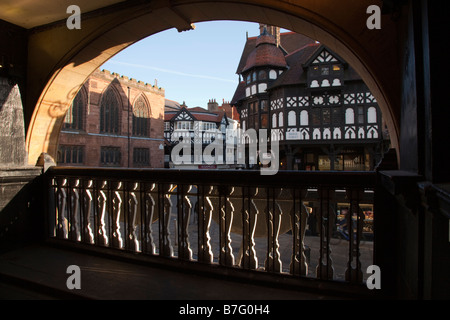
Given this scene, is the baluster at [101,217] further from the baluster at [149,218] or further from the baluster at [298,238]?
the baluster at [298,238]

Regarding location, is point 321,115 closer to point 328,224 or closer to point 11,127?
point 328,224

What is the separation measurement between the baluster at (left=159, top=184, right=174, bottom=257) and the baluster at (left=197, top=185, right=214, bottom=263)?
0.35 meters

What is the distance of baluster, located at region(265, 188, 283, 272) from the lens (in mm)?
2277

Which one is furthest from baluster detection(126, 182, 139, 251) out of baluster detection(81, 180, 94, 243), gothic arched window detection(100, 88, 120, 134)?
gothic arched window detection(100, 88, 120, 134)

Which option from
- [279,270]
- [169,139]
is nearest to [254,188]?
[279,270]

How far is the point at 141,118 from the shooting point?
35312 mm

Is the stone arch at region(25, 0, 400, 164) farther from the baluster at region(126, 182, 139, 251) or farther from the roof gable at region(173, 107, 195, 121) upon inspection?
the roof gable at region(173, 107, 195, 121)

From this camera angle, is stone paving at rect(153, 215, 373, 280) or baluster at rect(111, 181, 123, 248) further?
stone paving at rect(153, 215, 373, 280)

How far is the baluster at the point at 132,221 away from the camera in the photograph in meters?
2.83

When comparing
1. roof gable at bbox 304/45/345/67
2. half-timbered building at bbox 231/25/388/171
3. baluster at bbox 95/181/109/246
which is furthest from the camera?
roof gable at bbox 304/45/345/67

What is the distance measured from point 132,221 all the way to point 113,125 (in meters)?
32.0

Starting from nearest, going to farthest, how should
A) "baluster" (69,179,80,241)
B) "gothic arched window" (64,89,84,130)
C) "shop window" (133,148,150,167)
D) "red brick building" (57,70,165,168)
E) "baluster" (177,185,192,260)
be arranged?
"baluster" (177,185,192,260), "baluster" (69,179,80,241), "gothic arched window" (64,89,84,130), "red brick building" (57,70,165,168), "shop window" (133,148,150,167)

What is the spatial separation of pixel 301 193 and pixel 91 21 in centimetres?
300

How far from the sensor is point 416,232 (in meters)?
1.52
